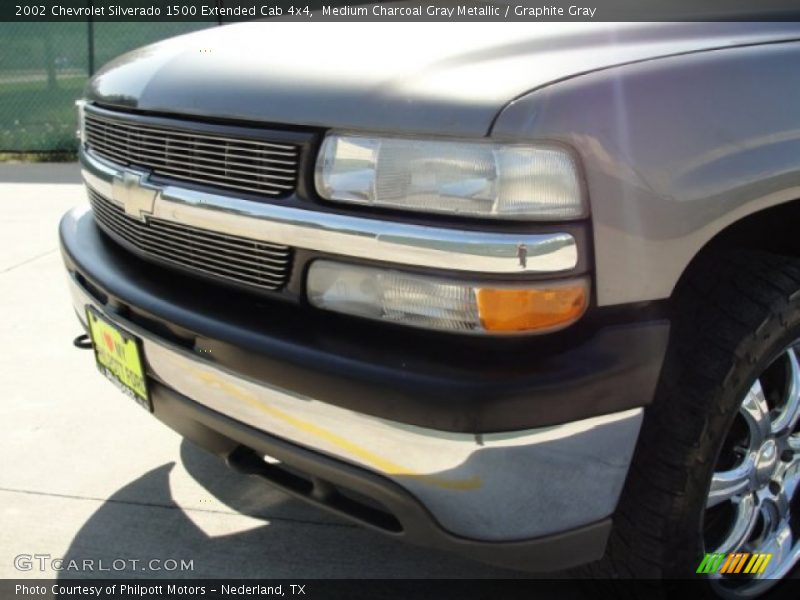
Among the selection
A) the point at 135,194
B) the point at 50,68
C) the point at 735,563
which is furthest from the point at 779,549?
the point at 50,68

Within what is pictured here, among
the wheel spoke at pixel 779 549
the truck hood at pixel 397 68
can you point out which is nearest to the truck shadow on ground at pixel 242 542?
the wheel spoke at pixel 779 549

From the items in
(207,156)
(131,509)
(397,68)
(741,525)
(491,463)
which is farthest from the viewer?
(131,509)

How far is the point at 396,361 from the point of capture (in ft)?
5.18

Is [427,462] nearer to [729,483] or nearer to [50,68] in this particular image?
[729,483]

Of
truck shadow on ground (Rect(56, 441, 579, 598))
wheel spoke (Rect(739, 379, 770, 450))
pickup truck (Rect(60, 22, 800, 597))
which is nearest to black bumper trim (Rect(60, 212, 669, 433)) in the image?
pickup truck (Rect(60, 22, 800, 597))

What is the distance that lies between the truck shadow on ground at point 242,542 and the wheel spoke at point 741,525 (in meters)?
0.44

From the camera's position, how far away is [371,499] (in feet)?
5.73

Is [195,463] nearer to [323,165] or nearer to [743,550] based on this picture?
[323,165]

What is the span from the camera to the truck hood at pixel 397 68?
1.60 meters

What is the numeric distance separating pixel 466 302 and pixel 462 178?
0.24 meters

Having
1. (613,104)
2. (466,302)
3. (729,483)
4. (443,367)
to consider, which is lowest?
(729,483)

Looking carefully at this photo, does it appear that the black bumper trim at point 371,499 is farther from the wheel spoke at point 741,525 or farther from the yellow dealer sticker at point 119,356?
the wheel spoke at point 741,525

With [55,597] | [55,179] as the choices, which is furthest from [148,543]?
[55,179]

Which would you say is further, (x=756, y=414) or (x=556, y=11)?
(x=556, y=11)
